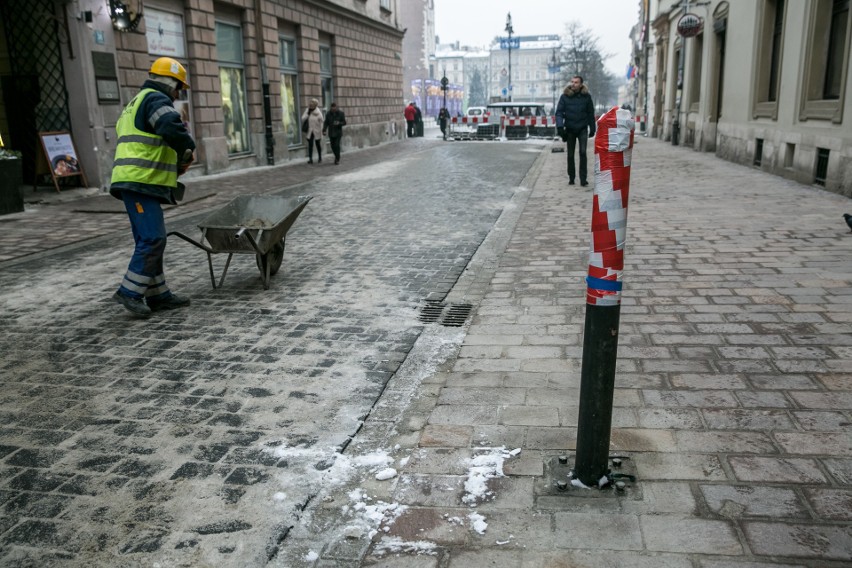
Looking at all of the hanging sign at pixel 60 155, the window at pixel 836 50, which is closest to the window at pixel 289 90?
the hanging sign at pixel 60 155

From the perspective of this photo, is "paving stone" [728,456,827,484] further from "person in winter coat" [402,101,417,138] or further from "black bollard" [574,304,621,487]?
"person in winter coat" [402,101,417,138]

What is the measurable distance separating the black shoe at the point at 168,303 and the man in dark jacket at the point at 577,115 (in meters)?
8.88

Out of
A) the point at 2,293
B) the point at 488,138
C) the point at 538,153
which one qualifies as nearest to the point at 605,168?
the point at 2,293

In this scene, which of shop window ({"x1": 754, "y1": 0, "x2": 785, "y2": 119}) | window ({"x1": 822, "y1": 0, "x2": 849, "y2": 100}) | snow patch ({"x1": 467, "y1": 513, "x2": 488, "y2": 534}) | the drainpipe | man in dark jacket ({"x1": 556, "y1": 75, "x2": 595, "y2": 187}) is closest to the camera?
snow patch ({"x1": 467, "y1": 513, "x2": 488, "y2": 534})

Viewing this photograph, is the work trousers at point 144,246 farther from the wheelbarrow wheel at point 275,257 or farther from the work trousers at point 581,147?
the work trousers at point 581,147

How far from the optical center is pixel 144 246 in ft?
18.4

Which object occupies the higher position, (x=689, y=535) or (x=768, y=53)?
(x=768, y=53)

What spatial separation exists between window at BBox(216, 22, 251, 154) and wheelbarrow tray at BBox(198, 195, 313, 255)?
1300cm

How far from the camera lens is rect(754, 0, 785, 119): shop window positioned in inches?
624

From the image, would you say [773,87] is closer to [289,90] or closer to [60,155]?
[289,90]

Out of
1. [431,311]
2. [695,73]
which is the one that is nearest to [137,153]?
[431,311]

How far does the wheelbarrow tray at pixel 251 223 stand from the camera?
19.9ft

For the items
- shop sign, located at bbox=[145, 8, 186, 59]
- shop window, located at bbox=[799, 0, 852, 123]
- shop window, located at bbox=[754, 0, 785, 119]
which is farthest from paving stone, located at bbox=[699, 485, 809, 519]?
shop sign, located at bbox=[145, 8, 186, 59]

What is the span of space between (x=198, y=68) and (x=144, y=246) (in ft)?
43.4
